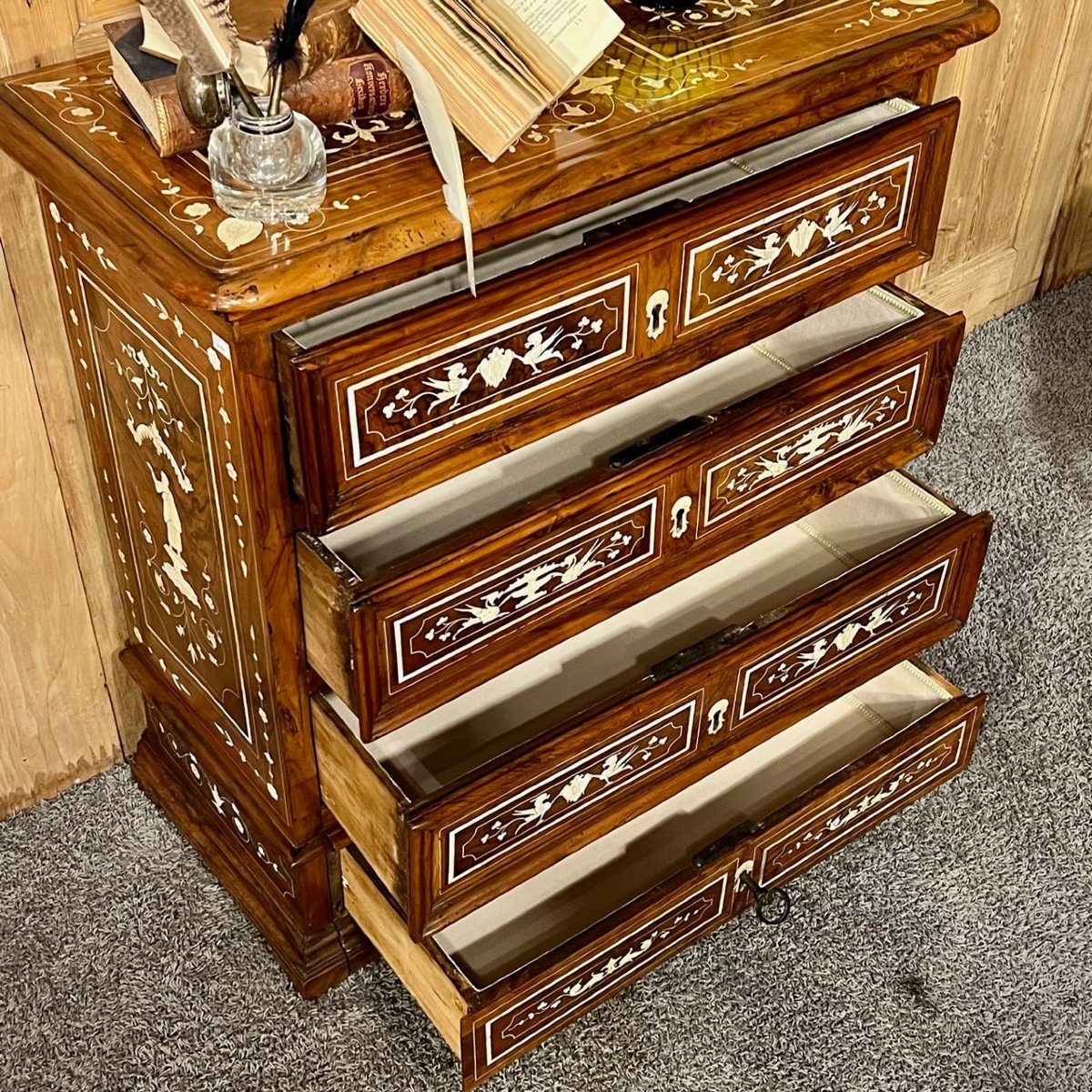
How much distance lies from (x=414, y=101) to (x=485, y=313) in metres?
0.17

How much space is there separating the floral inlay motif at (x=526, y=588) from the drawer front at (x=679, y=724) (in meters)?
0.11

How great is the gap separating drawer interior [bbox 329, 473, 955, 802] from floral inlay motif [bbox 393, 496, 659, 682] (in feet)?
0.41

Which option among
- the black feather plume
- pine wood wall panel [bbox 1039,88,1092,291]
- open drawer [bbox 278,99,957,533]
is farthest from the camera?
pine wood wall panel [bbox 1039,88,1092,291]

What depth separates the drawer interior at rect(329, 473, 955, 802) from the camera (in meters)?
1.33

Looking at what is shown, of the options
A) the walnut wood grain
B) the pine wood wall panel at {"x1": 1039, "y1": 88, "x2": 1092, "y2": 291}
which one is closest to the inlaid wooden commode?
the walnut wood grain

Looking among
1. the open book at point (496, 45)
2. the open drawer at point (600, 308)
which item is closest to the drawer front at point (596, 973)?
the open drawer at point (600, 308)

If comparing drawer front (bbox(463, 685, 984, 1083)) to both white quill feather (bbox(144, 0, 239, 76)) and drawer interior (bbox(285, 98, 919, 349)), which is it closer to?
drawer interior (bbox(285, 98, 919, 349))

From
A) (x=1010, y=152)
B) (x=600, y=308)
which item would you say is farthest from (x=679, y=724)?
(x=1010, y=152)

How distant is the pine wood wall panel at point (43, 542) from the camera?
128 centimetres

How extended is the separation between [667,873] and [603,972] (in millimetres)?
137

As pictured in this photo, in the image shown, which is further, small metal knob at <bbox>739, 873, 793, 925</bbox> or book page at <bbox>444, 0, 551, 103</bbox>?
small metal knob at <bbox>739, 873, 793, 925</bbox>

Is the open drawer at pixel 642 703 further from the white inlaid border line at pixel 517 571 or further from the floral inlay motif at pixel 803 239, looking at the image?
the floral inlay motif at pixel 803 239

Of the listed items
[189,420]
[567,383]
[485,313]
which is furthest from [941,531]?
[189,420]

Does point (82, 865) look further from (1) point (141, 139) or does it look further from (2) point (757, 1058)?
(1) point (141, 139)
